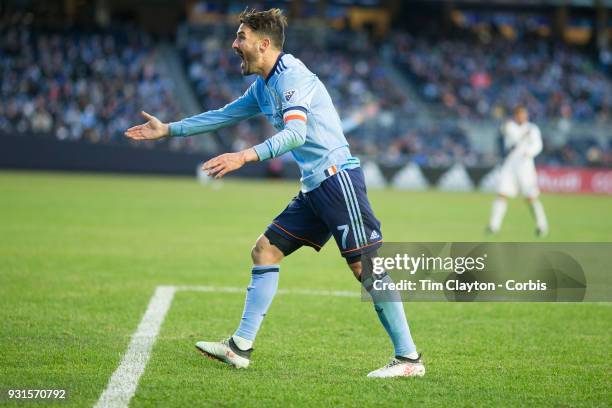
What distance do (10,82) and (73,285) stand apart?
27.7m

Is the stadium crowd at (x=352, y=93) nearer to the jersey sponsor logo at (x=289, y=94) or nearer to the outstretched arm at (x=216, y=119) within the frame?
the outstretched arm at (x=216, y=119)

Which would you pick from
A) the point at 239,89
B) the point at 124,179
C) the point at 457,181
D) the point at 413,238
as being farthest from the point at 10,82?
the point at 413,238

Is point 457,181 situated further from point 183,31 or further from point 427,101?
point 183,31

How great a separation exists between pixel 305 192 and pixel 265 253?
20.5 inches

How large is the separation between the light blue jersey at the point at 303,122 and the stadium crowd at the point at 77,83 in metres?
28.9

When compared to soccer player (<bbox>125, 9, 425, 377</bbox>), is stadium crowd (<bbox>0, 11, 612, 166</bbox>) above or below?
below

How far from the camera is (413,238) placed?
14961 mm

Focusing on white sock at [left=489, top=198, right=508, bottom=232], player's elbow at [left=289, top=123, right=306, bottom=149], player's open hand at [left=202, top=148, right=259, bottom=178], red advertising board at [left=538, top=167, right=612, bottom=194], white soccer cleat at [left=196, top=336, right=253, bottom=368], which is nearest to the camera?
player's open hand at [left=202, top=148, right=259, bottom=178]

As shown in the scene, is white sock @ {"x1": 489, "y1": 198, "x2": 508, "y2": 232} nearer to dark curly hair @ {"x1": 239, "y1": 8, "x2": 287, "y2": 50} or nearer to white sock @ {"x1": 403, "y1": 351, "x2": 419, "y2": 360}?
white sock @ {"x1": 403, "y1": 351, "x2": 419, "y2": 360}

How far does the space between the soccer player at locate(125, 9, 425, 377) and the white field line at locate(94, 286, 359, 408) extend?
498 mm

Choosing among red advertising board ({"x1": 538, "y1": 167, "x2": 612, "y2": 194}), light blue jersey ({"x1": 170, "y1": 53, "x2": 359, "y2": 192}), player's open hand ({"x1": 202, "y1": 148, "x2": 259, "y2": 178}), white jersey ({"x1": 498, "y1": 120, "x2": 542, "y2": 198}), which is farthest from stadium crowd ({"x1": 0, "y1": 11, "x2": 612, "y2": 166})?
player's open hand ({"x1": 202, "y1": 148, "x2": 259, "y2": 178})

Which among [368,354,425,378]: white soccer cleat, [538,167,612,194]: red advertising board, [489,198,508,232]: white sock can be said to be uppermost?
[368,354,425,378]: white soccer cleat

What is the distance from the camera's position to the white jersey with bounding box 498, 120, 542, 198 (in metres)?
17.4

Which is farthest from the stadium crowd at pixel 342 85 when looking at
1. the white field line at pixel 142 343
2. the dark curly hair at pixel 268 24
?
the dark curly hair at pixel 268 24
